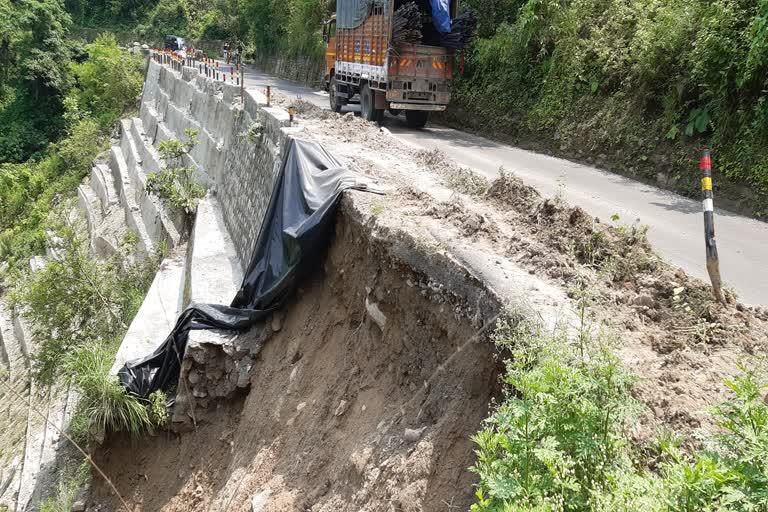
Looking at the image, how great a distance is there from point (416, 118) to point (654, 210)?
9205 mm

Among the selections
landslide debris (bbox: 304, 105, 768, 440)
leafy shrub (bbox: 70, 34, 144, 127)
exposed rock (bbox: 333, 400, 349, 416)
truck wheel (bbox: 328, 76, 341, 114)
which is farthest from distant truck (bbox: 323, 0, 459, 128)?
leafy shrub (bbox: 70, 34, 144, 127)

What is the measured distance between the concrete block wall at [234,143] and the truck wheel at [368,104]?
381 centimetres

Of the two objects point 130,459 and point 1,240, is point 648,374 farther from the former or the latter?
point 1,240

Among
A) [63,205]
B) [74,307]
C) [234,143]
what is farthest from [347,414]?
[63,205]

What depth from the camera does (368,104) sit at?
1666 cm

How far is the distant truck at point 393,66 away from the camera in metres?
15.2

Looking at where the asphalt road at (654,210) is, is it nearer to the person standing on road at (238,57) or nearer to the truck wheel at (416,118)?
the truck wheel at (416,118)

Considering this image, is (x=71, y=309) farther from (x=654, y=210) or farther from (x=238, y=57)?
(x=238, y=57)

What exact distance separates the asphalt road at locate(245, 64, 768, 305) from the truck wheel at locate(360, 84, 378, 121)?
2710 mm

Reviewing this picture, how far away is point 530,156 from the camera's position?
42.0 feet

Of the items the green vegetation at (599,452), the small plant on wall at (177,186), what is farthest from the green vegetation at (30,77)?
the green vegetation at (599,452)

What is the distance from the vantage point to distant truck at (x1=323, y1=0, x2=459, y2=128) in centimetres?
1517

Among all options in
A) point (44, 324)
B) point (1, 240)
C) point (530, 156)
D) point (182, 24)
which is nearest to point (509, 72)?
point (530, 156)

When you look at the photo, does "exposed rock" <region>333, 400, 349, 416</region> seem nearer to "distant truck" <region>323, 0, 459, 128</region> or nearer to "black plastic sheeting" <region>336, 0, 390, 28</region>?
"distant truck" <region>323, 0, 459, 128</region>
